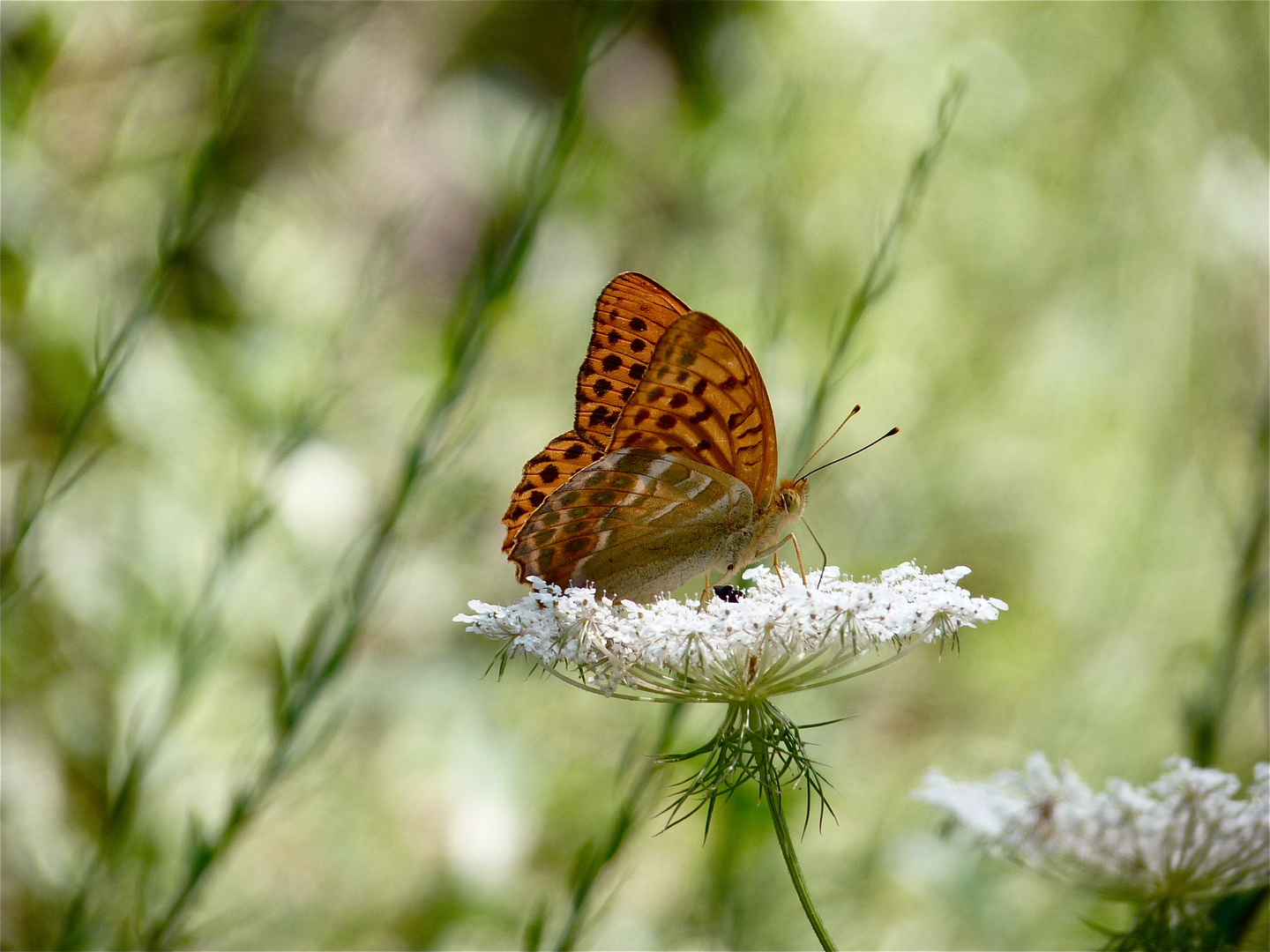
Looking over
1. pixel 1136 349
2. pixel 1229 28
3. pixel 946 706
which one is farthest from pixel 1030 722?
pixel 1229 28

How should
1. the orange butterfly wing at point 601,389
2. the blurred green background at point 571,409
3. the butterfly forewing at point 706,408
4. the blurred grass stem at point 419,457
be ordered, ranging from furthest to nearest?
the blurred green background at point 571,409 < the orange butterfly wing at point 601,389 < the butterfly forewing at point 706,408 < the blurred grass stem at point 419,457

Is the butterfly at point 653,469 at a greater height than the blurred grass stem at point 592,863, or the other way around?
the butterfly at point 653,469

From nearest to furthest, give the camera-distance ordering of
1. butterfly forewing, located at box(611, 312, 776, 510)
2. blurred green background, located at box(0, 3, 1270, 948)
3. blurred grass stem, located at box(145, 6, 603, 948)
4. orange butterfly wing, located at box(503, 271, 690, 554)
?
blurred grass stem, located at box(145, 6, 603, 948) < butterfly forewing, located at box(611, 312, 776, 510) < orange butterfly wing, located at box(503, 271, 690, 554) < blurred green background, located at box(0, 3, 1270, 948)

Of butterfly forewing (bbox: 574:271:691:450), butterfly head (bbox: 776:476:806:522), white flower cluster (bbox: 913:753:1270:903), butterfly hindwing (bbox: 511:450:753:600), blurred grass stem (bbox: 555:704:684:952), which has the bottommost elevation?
blurred grass stem (bbox: 555:704:684:952)

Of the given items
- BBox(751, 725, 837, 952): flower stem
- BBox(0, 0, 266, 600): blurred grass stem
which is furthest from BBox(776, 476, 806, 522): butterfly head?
BBox(0, 0, 266, 600): blurred grass stem

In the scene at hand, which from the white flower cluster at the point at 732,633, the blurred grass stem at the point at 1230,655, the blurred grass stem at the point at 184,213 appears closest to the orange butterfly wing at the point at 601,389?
the white flower cluster at the point at 732,633

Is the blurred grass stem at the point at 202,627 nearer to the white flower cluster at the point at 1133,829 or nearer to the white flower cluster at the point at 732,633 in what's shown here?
the white flower cluster at the point at 732,633

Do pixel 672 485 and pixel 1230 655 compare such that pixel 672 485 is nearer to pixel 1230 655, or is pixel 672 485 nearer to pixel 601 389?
pixel 601 389

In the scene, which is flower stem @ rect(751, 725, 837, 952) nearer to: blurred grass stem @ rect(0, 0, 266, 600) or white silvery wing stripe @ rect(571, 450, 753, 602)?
white silvery wing stripe @ rect(571, 450, 753, 602)
